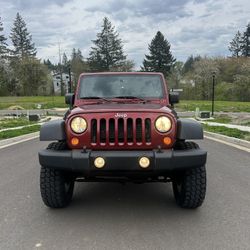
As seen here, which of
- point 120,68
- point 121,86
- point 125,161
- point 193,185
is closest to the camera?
point 125,161

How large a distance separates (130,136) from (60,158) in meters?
0.82

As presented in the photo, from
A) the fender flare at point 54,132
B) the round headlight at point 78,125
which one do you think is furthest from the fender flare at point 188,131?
the fender flare at point 54,132

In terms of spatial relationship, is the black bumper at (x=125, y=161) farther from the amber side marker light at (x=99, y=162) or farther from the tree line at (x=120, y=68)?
the tree line at (x=120, y=68)

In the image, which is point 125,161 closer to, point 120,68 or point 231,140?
point 231,140

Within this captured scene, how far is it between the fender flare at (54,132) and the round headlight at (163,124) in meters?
1.10

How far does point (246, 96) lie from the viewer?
61.5 m

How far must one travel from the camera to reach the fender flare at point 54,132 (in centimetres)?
471

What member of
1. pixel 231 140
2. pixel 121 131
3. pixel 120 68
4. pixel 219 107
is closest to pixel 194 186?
pixel 121 131

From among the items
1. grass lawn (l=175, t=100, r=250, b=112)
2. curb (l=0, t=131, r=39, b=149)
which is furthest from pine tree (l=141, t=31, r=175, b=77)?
curb (l=0, t=131, r=39, b=149)

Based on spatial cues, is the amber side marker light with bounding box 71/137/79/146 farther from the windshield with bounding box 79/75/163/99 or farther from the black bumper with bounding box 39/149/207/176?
the windshield with bounding box 79/75/163/99

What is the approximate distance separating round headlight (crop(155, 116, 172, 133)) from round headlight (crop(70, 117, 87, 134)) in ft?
2.74

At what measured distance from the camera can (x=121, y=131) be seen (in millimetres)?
4574

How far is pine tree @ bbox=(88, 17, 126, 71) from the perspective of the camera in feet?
248

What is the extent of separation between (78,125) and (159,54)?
237ft
